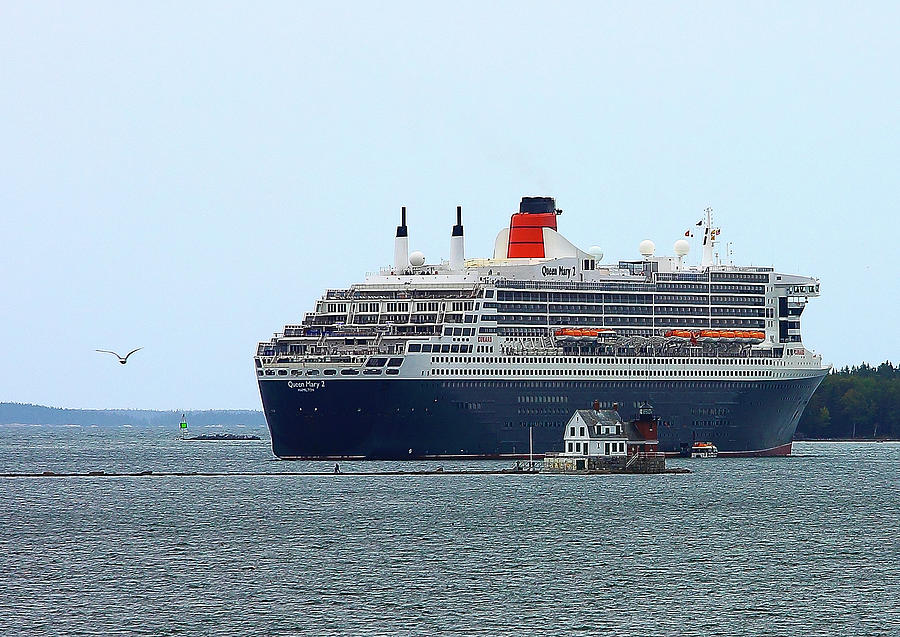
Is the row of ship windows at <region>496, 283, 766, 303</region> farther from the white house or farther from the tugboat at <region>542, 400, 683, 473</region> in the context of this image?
the white house

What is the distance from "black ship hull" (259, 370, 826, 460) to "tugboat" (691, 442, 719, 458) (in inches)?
30.4

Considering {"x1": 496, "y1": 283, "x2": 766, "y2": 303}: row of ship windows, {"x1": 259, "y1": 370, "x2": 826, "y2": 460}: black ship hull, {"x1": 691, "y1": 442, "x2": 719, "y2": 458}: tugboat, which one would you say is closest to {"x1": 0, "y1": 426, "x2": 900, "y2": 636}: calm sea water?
{"x1": 259, "y1": 370, "x2": 826, "y2": 460}: black ship hull

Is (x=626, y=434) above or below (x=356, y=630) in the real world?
above

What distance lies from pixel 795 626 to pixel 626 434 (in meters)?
57.4

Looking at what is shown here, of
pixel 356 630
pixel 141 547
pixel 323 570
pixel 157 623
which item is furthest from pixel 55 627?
pixel 141 547

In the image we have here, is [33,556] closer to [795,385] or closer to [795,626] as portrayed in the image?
[795,626]

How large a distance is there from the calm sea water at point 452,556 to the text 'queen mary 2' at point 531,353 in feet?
21.7

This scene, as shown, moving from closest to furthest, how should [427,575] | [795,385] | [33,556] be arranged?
[427,575]
[33,556]
[795,385]

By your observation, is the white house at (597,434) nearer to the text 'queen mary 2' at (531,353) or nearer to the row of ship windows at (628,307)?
the text 'queen mary 2' at (531,353)

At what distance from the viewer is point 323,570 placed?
7075 centimetres

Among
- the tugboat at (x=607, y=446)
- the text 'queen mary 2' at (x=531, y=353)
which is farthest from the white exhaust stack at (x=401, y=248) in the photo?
the tugboat at (x=607, y=446)

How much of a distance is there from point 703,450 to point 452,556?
59.2m

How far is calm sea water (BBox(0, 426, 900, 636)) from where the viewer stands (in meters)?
60.6

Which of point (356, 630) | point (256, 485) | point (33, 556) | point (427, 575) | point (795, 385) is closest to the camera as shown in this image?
point (356, 630)
